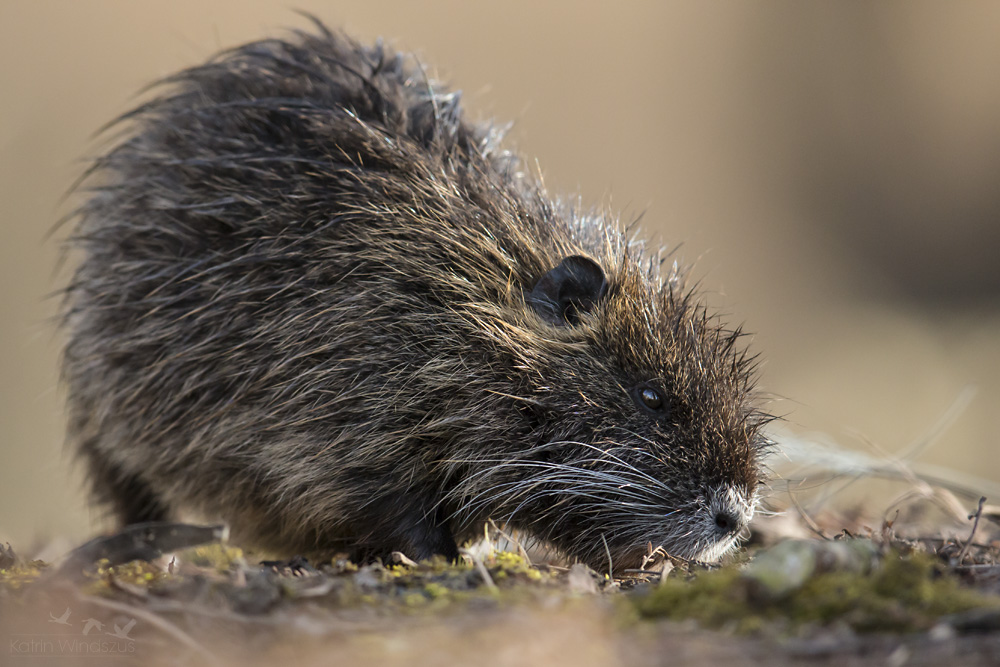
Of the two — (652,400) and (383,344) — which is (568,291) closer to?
(652,400)

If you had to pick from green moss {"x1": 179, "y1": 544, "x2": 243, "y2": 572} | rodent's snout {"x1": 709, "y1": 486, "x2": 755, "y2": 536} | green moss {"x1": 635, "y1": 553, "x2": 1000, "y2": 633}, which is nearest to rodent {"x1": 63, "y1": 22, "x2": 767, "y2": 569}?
rodent's snout {"x1": 709, "y1": 486, "x2": 755, "y2": 536}

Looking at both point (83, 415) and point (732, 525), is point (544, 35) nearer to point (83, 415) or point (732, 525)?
point (83, 415)

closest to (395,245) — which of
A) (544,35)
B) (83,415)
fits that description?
(83,415)

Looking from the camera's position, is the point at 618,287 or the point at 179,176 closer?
the point at 618,287

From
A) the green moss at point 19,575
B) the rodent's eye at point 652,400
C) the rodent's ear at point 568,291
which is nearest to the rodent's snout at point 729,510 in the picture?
the rodent's eye at point 652,400

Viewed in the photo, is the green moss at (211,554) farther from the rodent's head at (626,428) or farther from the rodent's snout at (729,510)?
the rodent's snout at (729,510)
